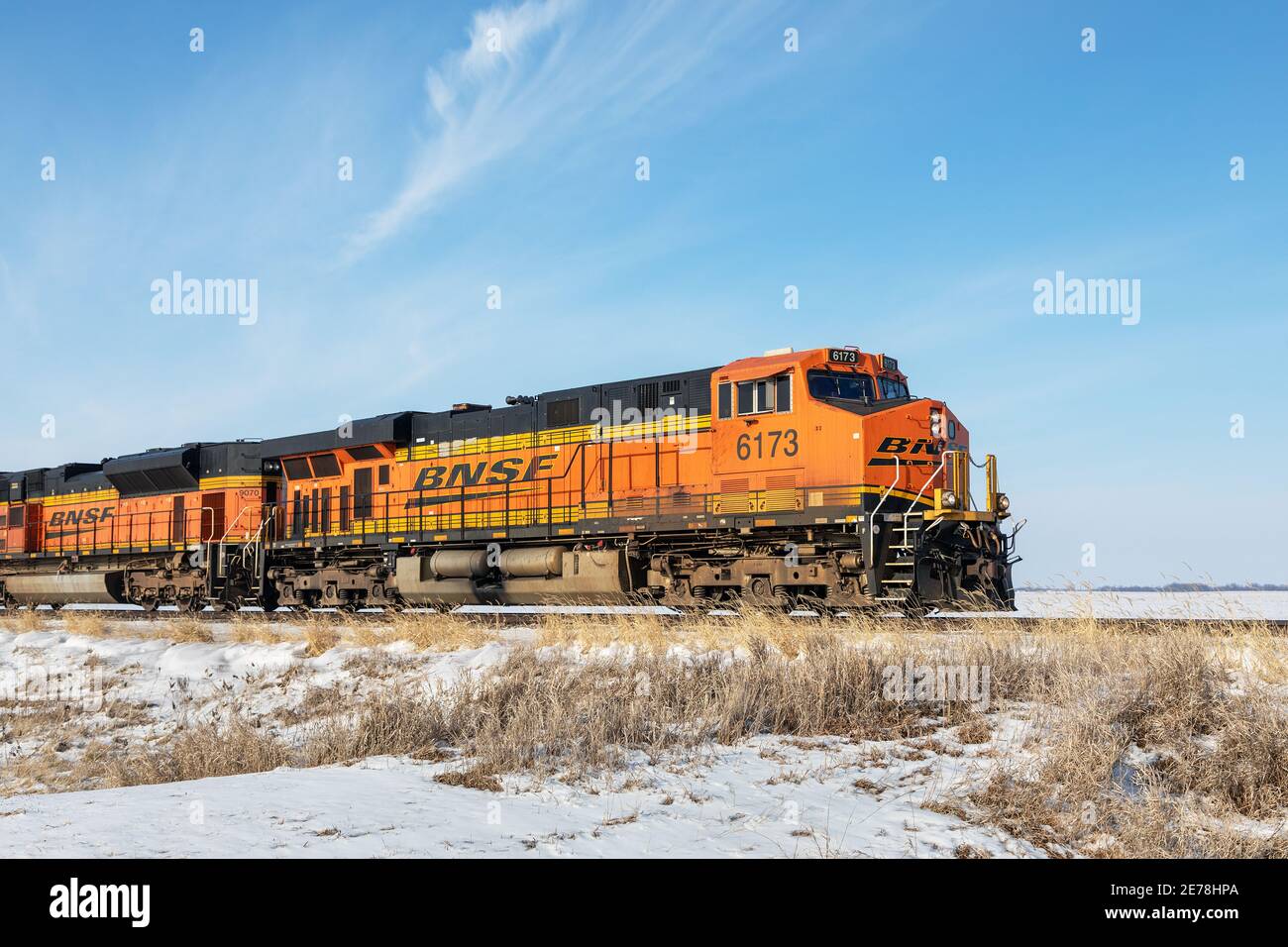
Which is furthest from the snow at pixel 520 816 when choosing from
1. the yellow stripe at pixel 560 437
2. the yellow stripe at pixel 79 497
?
the yellow stripe at pixel 79 497

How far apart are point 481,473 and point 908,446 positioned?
8394 mm

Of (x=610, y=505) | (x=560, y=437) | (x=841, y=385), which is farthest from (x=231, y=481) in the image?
(x=841, y=385)

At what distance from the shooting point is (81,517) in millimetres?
27875

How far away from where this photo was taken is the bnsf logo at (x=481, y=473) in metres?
18.6

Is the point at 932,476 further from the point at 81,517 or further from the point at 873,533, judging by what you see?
the point at 81,517

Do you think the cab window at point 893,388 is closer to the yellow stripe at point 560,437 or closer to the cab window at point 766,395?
the cab window at point 766,395

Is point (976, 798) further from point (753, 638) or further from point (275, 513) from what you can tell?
point (275, 513)

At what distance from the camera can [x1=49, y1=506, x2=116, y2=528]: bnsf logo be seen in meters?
27.2

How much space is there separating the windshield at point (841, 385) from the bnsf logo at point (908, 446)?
0.90 metres

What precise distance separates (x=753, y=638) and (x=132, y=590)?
20842mm

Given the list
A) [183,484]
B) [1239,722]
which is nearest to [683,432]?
[1239,722]

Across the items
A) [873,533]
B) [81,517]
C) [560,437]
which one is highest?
[560,437]

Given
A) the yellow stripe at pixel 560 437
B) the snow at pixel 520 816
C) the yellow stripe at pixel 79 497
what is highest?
the yellow stripe at pixel 560 437
